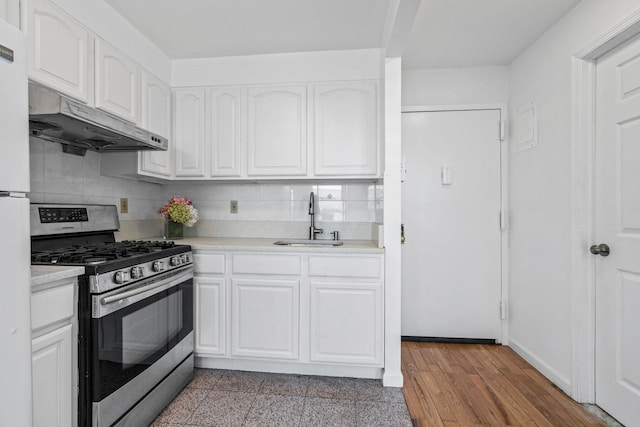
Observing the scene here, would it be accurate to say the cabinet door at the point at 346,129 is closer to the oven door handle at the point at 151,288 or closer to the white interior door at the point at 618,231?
the oven door handle at the point at 151,288

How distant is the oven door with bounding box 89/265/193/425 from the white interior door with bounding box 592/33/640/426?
98.0 inches

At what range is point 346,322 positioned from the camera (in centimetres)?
209

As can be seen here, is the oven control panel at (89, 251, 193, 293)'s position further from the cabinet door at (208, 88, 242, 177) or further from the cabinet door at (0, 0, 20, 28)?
the cabinet door at (0, 0, 20, 28)

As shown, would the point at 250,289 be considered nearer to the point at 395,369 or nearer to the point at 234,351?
the point at 234,351

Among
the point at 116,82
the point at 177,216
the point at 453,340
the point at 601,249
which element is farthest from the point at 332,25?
the point at 453,340

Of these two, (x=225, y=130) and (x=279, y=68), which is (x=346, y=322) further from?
(x=279, y=68)

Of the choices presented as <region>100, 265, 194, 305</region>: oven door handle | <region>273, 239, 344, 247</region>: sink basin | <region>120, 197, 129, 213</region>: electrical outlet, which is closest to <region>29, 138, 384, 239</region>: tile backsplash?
<region>120, 197, 129, 213</region>: electrical outlet

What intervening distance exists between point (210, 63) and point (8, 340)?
2.27 metres

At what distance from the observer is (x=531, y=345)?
2.35m

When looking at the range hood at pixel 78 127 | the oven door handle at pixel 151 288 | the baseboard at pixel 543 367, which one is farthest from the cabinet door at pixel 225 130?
the baseboard at pixel 543 367

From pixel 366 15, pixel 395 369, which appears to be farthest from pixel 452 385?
pixel 366 15

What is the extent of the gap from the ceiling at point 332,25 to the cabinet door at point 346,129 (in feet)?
1.09

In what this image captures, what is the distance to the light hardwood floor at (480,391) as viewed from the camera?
67.7 inches

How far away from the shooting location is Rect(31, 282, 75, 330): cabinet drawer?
3.69ft
